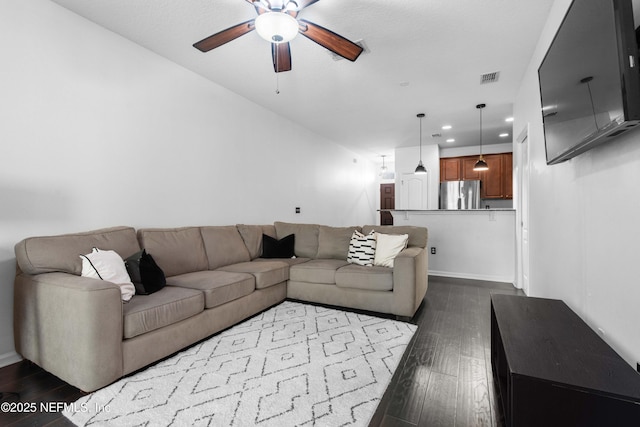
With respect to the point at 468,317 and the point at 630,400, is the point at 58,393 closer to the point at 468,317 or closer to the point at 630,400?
the point at 630,400

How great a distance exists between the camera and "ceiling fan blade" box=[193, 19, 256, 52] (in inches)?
82.7

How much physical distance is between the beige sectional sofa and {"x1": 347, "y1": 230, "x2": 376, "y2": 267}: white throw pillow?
0.54 ft

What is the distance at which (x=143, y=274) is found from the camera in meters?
2.24

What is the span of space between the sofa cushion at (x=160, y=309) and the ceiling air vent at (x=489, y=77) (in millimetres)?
3867

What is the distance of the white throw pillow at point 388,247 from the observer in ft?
10.6

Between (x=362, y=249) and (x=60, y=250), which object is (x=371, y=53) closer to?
(x=362, y=249)

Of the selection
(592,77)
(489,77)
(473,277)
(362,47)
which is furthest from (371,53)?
(473,277)

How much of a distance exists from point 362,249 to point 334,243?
54cm

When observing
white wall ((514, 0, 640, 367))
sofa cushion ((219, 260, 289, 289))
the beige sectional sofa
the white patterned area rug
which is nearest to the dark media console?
white wall ((514, 0, 640, 367))

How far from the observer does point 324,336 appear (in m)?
2.51

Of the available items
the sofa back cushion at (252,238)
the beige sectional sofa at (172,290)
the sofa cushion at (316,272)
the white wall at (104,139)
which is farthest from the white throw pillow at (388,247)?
the white wall at (104,139)

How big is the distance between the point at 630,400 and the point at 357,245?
2636 millimetres

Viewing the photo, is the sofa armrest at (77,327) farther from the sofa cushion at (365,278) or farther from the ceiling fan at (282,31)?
the sofa cushion at (365,278)

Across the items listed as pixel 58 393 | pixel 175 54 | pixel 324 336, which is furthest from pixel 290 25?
pixel 58 393
